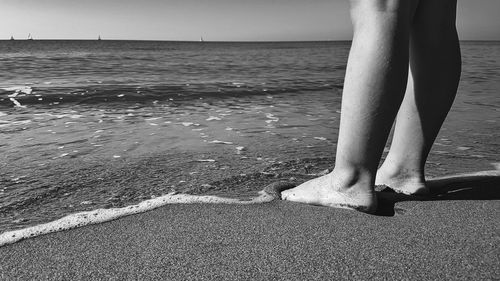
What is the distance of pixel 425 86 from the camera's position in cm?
169

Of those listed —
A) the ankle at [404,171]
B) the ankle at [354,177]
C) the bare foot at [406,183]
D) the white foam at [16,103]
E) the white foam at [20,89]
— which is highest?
the ankle at [354,177]

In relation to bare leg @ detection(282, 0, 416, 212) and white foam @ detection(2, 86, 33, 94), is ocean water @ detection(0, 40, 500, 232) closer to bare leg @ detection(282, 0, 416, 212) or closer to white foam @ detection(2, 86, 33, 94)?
white foam @ detection(2, 86, 33, 94)

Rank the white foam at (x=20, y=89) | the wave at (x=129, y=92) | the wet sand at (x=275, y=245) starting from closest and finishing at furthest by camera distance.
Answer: the wet sand at (x=275, y=245) < the wave at (x=129, y=92) < the white foam at (x=20, y=89)

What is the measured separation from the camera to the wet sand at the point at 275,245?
110cm

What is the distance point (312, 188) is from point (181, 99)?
4.80 m

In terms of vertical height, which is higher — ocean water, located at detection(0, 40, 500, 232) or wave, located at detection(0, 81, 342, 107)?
wave, located at detection(0, 81, 342, 107)

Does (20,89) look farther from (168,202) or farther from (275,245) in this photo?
(275,245)

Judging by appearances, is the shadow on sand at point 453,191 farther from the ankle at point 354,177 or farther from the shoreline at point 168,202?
the ankle at point 354,177

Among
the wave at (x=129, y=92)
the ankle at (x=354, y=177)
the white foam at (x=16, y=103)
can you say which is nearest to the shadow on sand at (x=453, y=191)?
the ankle at (x=354, y=177)

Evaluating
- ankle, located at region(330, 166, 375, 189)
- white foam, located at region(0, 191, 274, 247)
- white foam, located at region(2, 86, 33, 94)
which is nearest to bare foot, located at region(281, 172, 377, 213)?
ankle, located at region(330, 166, 375, 189)

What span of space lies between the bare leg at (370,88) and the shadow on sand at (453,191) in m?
0.15

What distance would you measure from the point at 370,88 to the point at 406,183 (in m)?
0.54

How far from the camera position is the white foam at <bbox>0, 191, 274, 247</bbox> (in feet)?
4.65

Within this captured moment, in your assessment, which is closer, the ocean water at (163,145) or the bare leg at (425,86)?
the bare leg at (425,86)
